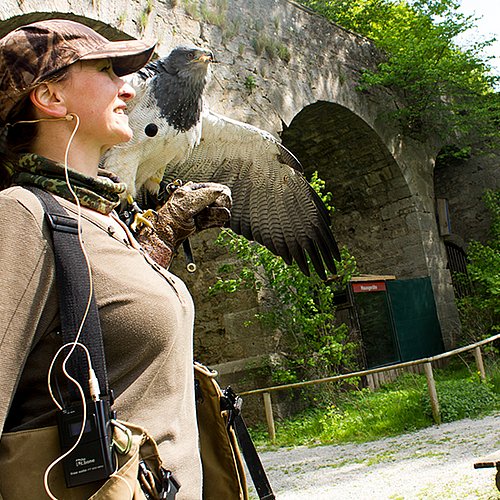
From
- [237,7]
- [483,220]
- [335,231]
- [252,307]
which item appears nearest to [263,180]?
[252,307]

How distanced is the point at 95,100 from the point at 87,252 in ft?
0.95

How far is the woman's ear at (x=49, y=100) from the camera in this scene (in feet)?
3.66

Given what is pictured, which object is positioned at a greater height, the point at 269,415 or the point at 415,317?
the point at 415,317

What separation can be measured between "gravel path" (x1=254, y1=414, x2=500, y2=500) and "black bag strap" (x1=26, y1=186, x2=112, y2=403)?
3380 millimetres

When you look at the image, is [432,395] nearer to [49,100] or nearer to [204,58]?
[204,58]

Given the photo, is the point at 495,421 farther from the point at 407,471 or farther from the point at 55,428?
the point at 55,428

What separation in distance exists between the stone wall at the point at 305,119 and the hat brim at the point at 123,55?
4.87 m

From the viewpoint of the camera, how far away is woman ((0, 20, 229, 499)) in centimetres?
94

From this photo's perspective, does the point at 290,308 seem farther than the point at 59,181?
Yes

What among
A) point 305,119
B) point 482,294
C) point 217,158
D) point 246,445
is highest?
point 305,119

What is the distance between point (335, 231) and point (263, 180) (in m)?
8.12

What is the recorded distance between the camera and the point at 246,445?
4.56 ft

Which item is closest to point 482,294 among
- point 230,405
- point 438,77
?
point 438,77

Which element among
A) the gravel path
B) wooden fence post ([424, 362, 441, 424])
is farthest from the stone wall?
the gravel path
